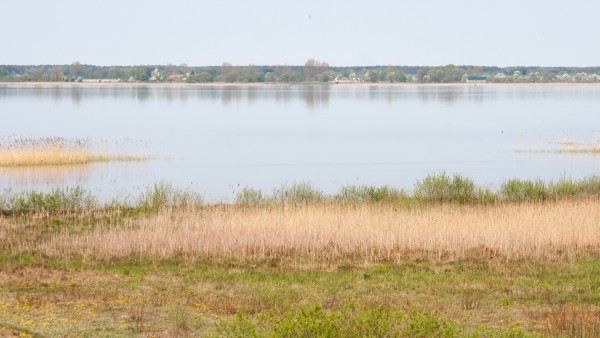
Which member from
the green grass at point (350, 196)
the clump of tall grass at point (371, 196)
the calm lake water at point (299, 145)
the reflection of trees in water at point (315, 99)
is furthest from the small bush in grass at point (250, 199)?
the reflection of trees in water at point (315, 99)

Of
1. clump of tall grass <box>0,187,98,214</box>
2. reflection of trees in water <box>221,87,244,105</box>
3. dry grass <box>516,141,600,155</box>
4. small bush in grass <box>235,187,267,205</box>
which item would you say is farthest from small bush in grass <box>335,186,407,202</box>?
reflection of trees in water <box>221,87,244,105</box>

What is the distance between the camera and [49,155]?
39.8 meters

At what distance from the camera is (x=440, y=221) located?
65.1ft

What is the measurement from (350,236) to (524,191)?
27.3ft

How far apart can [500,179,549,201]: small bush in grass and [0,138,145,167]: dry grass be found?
20.6m

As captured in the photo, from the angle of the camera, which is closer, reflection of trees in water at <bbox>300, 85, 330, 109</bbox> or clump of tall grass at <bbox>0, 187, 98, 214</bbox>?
clump of tall grass at <bbox>0, 187, 98, 214</bbox>

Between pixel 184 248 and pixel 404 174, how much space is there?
21552 millimetres

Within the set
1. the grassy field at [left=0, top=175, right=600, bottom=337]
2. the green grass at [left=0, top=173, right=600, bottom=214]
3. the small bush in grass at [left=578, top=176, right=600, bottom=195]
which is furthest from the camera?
the small bush in grass at [left=578, top=176, right=600, bottom=195]

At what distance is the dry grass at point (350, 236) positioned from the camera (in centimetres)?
1723

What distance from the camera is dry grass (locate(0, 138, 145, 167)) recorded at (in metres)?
38.9

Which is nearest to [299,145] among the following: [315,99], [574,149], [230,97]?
[574,149]

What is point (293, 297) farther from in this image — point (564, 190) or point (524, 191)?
point (564, 190)

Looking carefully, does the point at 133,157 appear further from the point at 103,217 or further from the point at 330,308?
the point at 330,308

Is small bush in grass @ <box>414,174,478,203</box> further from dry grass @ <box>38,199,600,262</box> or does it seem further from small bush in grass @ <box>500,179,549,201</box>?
dry grass @ <box>38,199,600,262</box>
